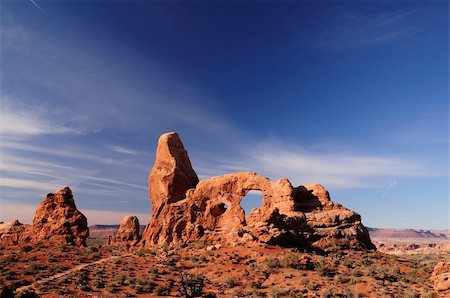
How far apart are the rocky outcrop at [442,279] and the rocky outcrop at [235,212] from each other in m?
8.98

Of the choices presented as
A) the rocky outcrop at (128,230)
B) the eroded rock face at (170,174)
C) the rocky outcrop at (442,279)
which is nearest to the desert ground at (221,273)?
the rocky outcrop at (442,279)

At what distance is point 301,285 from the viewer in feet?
76.5

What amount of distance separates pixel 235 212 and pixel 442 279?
19308 millimetres

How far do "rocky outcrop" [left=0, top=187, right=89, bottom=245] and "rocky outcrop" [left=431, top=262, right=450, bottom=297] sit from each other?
3534 centimetres

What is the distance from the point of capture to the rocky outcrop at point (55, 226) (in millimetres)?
40500

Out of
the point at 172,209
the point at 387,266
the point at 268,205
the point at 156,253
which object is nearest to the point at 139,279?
the point at 156,253

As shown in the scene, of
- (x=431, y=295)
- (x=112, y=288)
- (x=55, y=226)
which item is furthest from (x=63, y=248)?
(x=431, y=295)

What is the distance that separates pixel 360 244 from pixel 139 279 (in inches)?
862

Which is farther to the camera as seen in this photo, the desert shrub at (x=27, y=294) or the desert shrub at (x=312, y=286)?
the desert shrub at (x=312, y=286)

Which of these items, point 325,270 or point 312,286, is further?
point 325,270

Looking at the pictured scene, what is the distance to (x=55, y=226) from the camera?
1619 inches

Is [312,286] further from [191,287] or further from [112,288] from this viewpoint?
[112,288]

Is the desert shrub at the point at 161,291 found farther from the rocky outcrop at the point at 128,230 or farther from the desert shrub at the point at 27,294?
the rocky outcrop at the point at 128,230

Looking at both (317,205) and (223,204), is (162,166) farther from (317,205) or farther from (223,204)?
(317,205)
